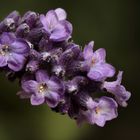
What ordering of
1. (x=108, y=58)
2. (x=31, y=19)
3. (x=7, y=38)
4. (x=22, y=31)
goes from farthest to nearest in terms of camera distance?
(x=108, y=58) → (x=31, y=19) → (x=22, y=31) → (x=7, y=38)

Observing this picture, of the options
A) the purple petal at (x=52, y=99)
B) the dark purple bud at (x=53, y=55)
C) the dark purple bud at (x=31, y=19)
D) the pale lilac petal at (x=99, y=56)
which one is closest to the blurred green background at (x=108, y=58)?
the dark purple bud at (x=31, y=19)

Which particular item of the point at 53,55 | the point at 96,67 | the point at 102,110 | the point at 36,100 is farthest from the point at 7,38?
the point at 102,110

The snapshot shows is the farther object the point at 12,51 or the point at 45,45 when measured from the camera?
the point at 45,45

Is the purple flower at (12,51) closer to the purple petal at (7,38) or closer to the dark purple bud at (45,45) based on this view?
the purple petal at (7,38)

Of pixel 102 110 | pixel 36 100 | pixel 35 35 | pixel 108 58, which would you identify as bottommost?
pixel 108 58

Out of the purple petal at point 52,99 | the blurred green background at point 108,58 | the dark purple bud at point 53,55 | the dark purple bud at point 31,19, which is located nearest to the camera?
the purple petal at point 52,99

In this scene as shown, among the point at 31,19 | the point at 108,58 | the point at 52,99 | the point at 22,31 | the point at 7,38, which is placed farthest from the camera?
the point at 108,58

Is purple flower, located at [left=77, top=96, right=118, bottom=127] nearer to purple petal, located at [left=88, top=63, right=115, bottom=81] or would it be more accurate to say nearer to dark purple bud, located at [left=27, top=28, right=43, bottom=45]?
purple petal, located at [left=88, top=63, right=115, bottom=81]

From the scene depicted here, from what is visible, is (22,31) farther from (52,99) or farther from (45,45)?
(52,99)
